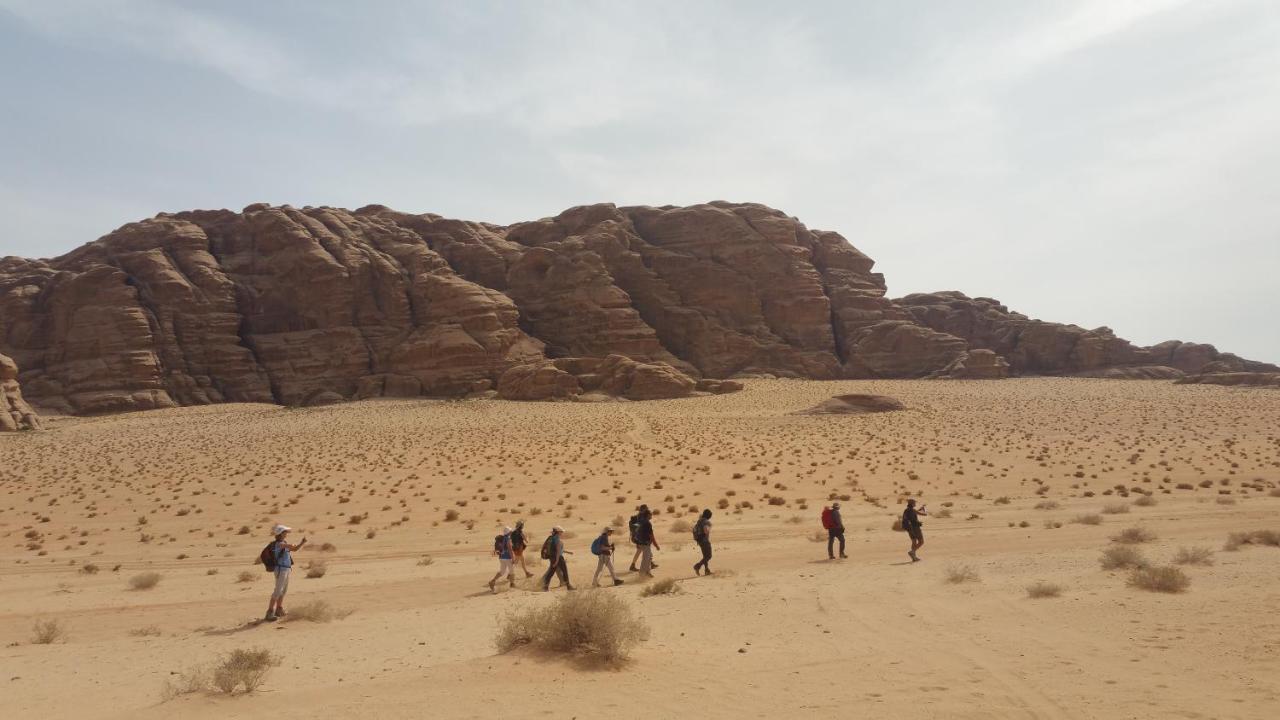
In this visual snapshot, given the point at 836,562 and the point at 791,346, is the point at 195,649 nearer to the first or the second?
the point at 836,562

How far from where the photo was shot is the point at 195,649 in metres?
10.9

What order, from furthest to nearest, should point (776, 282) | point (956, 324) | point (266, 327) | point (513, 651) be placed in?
point (956, 324), point (776, 282), point (266, 327), point (513, 651)

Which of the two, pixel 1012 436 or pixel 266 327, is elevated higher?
pixel 266 327

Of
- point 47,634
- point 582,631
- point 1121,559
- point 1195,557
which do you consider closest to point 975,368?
point 1195,557

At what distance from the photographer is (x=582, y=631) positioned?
9320 mm

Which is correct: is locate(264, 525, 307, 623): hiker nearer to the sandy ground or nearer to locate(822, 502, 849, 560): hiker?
the sandy ground

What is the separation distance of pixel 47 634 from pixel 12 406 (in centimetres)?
5726

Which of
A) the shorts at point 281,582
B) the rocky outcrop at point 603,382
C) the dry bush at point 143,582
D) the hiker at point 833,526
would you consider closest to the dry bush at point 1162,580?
the hiker at point 833,526

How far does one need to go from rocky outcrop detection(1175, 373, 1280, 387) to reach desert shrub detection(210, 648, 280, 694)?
80.7 metres

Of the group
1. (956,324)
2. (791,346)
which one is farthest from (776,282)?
(956,324)

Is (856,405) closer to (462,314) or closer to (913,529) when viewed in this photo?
(462,314)

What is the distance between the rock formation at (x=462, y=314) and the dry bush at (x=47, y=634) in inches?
1979

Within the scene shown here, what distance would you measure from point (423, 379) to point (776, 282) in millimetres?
38691

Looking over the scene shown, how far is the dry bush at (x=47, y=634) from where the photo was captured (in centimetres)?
1145
